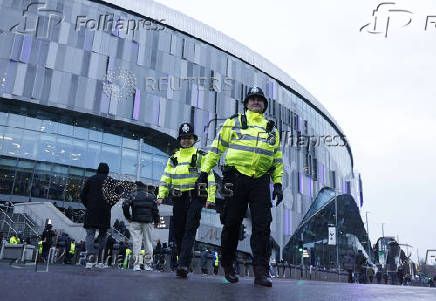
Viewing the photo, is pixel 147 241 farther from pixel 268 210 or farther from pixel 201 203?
pixel 268 210

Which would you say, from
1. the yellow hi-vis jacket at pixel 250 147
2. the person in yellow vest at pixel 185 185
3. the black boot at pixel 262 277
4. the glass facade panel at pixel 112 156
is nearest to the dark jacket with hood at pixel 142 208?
the person in yellow vest at pixel 185 185

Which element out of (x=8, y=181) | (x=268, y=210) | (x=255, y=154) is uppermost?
(x=8, y=181)

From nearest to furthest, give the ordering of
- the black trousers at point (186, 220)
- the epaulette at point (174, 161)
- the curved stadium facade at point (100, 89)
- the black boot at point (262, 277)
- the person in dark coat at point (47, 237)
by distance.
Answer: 1. the black boot at point (262, 277)
2. the black trousers at point (186, 220)
3. the epaulette at point (174, 161)
4. the person in dark coat at point (47, 237)
5. the curved stadium facade at point (100, 89)

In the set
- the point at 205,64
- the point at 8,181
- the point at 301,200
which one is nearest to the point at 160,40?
the point at 205,64

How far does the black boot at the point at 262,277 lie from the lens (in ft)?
13.1

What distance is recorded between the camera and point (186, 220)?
18.7ft

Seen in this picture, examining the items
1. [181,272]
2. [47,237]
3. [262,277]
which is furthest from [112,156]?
[262,277]

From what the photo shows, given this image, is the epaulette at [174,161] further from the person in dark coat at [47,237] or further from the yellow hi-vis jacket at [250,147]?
the person in dark coat at [47,237]

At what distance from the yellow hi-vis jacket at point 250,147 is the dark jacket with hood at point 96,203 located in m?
3.20

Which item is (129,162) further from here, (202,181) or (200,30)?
(202,181)

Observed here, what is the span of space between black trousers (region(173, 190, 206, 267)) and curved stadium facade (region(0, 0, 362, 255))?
88.4ft

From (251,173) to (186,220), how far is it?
5.42 feet

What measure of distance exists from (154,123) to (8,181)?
39.9ft

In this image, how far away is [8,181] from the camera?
31.2 m
